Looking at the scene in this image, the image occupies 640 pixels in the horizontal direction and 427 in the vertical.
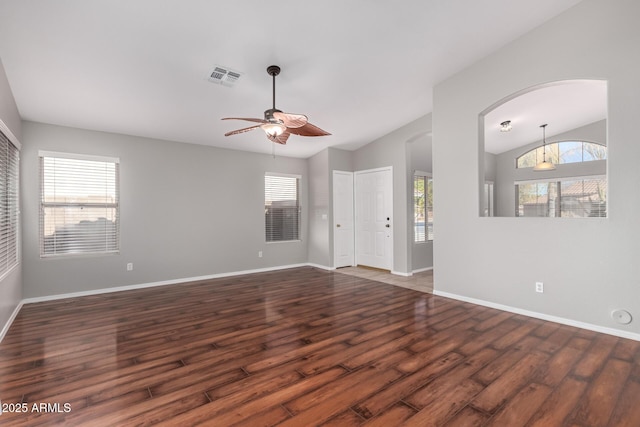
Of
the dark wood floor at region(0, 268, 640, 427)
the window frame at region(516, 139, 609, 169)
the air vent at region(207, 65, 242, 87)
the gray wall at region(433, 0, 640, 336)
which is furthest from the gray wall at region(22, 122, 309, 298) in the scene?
the window frame at region(516, 139, 609, 169)

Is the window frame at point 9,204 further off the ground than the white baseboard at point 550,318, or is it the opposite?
the window frame at point 9,204

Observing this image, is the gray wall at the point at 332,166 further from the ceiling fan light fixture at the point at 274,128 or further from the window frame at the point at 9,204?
the window frame at the point at 9,204

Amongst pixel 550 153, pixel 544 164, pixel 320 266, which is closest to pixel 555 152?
pixel 550 153

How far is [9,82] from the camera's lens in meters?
3.35

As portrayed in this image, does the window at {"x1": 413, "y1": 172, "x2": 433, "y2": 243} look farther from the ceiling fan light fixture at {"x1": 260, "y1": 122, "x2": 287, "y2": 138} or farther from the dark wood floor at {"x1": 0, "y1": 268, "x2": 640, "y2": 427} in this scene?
the ceiling fan light fixture at {"x1": 260, "y1": 122, "x2": 287, "y2": 138}

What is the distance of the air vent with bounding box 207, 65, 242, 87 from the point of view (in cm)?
351

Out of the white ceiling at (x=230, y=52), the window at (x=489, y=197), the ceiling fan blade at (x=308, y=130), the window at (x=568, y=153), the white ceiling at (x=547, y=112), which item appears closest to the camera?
the white ceiling at (x=230, y=52)

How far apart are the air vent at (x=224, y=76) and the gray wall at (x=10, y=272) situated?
1963mm

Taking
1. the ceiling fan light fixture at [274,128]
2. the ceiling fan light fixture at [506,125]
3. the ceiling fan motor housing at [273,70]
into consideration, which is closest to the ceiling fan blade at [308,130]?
the ceiling fan light fixture at [274,128]

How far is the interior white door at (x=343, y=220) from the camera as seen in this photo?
671 centimetres

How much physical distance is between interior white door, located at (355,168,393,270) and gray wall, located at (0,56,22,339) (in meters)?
5.47

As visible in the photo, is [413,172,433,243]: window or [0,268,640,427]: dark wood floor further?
[413,172,433,243]: window

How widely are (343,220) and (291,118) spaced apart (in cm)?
407

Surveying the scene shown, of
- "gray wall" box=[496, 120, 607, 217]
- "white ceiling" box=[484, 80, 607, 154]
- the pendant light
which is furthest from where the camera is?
"gray wall" box=[496, 120, 607, 217]
